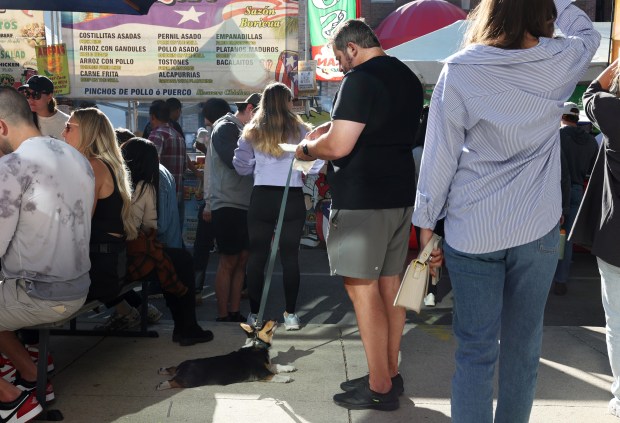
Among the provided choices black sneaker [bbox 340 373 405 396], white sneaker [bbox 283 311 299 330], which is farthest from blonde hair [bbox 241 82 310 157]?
black sneaker [bbox 340 373 405 396]

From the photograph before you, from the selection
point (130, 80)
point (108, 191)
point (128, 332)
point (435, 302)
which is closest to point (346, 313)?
point (435, 302)

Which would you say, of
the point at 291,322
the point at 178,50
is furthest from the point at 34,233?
the point at 178,50

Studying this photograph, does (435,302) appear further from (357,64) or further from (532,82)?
(532,82)

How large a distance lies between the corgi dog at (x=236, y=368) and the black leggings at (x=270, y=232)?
1205 millimetres

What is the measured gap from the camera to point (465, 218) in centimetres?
285

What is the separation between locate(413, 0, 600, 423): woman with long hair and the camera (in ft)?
9.13

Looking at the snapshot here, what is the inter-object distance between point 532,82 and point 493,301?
0.81 metres

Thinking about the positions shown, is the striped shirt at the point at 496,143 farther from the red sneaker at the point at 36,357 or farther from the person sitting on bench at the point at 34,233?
the red sneaker at the point at 36,357

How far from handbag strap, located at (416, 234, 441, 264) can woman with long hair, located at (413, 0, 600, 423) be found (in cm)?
9

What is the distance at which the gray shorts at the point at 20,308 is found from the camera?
3654 millimetres

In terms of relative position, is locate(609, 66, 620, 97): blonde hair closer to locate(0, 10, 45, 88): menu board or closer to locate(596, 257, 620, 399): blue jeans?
locate(596, 257, 620, 399): blue jeans

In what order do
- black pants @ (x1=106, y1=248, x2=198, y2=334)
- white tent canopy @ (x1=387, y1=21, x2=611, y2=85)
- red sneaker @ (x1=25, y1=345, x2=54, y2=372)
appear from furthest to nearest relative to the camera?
1. white tent canopy @ (x1=387, y1=21, x2=611, y2=85)
2. black pants @ (x1=106, y1=248, x2=198, y2=334)
3. red sneaker @ (x1=25, y1=345, x2=54, y2=372)

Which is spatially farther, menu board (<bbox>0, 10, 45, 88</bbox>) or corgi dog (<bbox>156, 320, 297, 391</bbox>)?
menu board (<bbox>0, 10, 45, 88</bbox>)

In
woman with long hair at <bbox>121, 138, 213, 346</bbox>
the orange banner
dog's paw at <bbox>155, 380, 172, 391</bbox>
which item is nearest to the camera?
dog's paw at <bbox>155, 380, 172, 391</bbox>
